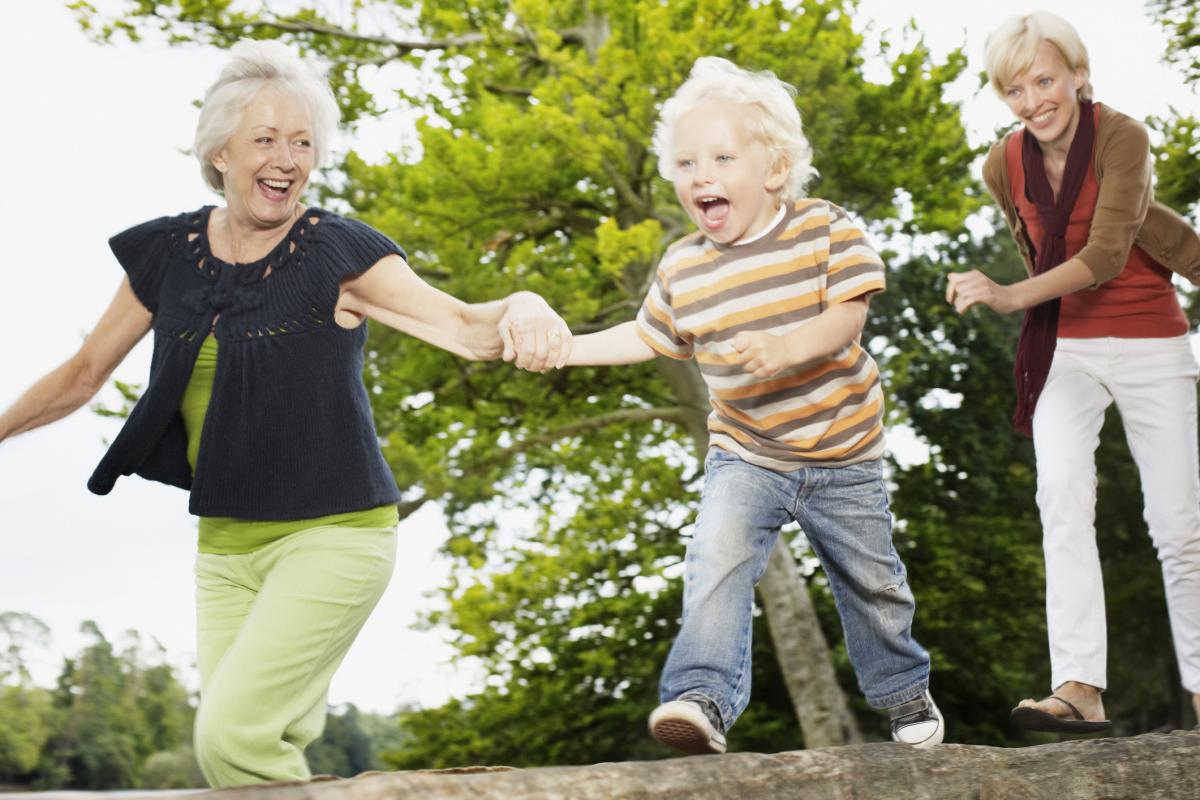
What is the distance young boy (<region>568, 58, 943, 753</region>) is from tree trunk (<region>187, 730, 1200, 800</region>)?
194 millimetres

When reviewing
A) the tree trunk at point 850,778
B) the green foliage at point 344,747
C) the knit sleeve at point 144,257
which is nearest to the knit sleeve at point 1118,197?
the tree trunk at point 850,778

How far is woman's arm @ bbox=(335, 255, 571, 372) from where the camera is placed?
2645 mm

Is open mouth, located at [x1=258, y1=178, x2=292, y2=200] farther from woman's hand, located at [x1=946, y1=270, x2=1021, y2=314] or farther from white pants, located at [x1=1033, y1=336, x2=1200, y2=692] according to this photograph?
white pants, located at [x1=1033, y1=336, x2=1200, y2=692]

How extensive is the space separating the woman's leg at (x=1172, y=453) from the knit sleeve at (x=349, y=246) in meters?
2.17

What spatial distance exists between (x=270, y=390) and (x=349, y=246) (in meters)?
0.35

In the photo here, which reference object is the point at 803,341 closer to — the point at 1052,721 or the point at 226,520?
the point at 226,520

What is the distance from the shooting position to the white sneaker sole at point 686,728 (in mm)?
2453

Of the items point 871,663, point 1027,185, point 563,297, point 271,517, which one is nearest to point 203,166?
point 271,517

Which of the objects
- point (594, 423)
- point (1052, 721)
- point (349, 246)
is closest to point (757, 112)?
point (349, 246)

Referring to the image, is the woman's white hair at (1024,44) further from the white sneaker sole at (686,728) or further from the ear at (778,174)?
the white sneaker sole at (686,728)

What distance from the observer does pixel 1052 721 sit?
3.23m

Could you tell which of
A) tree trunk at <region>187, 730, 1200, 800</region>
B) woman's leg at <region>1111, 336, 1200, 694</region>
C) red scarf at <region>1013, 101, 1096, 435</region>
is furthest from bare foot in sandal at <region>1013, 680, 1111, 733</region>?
red scarf at <region>1013, 101, 1096, 435</region>

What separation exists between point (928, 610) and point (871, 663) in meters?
10.6

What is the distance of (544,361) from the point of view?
2617mm
